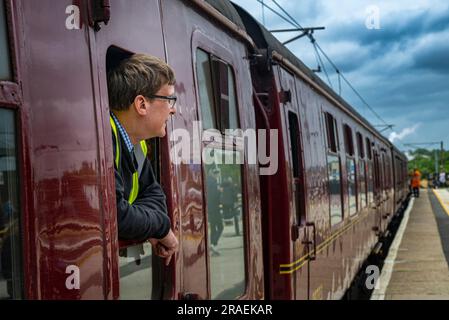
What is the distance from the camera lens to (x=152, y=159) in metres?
3.12

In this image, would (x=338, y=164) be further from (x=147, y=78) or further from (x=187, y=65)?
(x=147, y=78)

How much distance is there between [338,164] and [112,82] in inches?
247

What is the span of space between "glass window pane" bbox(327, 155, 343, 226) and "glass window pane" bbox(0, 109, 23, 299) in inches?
229

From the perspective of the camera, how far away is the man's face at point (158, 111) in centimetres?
257

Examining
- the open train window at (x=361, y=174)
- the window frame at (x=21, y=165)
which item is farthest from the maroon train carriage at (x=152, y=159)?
the open train window at (x=361, y=174)

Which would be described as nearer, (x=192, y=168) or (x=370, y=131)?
(x=192, y=168)

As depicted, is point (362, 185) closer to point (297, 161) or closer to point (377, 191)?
point (377, 191)

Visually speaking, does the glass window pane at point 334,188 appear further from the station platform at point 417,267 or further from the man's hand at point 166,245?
the man's hand at point 166,245

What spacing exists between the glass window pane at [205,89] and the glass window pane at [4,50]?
5.68 feet

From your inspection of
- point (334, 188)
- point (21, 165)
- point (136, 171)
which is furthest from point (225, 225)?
point (334, 188)

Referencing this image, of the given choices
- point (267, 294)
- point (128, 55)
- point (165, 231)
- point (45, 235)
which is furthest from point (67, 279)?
point (267, 294)

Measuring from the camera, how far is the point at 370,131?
15.1 m

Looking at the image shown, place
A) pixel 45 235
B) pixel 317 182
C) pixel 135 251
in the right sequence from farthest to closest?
1. pixel 317 182
2. pixel 135 251
3. pixel 45 235

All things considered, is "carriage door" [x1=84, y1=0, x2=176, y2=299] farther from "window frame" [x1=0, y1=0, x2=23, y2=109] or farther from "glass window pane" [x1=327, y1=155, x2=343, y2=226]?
"glass window pane" [x1=327, y1=155, x2=343, y2=226]
